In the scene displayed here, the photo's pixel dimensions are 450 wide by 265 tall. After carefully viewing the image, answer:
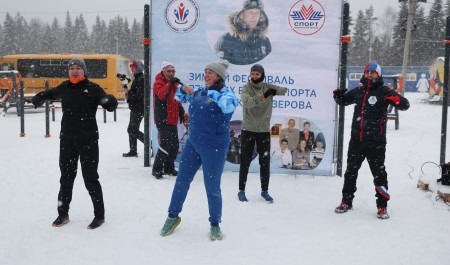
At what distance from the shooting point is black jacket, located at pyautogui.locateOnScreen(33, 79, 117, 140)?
14.2 feet

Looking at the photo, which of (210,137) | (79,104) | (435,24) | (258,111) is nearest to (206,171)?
(210,137)

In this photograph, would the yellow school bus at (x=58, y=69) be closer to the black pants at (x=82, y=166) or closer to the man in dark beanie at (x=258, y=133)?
the man in dark beanie at (x=258, y=133)

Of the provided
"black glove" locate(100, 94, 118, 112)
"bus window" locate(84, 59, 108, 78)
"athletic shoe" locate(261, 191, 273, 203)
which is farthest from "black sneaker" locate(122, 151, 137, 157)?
"bus window" locate(84, 59, 108, 78)

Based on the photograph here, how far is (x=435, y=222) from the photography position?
192 inches

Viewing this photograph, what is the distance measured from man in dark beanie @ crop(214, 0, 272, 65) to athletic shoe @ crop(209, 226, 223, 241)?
3432mm

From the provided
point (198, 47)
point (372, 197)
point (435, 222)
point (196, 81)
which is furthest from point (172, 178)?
point (435, 222)

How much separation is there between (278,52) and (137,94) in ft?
9.29

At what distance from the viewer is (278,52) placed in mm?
6859

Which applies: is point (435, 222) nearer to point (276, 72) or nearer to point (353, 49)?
point (276, 72)

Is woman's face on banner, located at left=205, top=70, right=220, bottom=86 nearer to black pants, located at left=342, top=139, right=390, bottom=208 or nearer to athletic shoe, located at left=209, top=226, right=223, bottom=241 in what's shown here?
athletic shoe, located at left=209, top=226, right=223, bottom=241

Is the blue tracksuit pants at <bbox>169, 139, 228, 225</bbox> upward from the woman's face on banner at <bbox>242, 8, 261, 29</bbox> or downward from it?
downward

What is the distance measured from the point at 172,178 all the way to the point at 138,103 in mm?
1937

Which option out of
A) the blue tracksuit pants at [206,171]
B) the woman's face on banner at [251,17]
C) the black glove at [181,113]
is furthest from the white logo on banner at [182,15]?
the blue tracksuit pants at [206,171]

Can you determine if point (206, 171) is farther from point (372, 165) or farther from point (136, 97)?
point (136, 97)
